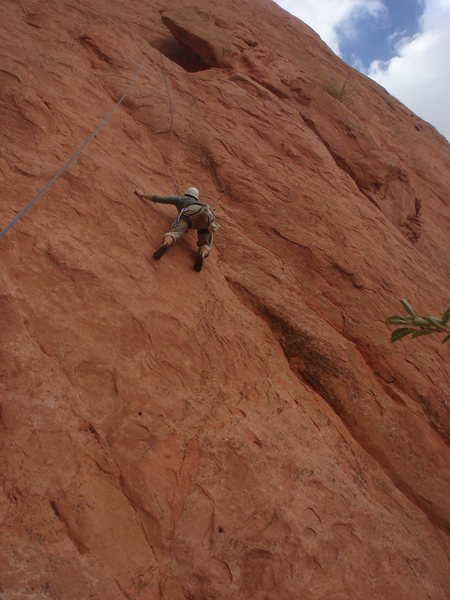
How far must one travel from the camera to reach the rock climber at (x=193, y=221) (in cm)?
564

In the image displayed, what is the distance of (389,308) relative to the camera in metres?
6.85

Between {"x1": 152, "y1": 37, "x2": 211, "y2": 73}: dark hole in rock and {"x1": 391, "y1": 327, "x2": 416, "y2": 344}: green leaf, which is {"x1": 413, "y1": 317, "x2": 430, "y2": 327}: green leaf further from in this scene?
{"x1": 152, "y1": 37, "x2": 211, "y2": 73}: dark hole in rock

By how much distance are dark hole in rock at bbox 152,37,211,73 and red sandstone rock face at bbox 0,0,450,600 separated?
2.07m

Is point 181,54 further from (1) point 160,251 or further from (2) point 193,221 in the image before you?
(1) point 160,251

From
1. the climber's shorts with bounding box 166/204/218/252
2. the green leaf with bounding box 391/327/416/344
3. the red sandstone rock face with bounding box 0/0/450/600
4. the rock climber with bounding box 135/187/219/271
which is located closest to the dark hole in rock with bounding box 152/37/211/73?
the red sandstone rock face with bounding box 0/0/450/600

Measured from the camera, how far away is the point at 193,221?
18.9 ft

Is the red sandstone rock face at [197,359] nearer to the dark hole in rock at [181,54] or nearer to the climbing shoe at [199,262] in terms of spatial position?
the climbing shoe at [199,262]

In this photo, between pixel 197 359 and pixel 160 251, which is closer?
pixel 197 359

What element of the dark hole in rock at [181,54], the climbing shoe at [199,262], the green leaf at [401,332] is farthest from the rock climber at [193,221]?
the dark hole in rock at [181,54]

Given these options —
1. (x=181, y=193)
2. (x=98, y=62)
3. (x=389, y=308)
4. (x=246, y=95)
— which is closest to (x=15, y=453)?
(x=181, y=193)

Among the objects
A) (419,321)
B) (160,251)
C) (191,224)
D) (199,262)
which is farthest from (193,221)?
(419,321)

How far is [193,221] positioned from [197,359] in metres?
2.05

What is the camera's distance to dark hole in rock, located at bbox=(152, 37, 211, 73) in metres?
11.4

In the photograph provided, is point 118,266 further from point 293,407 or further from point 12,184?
point 293,407
